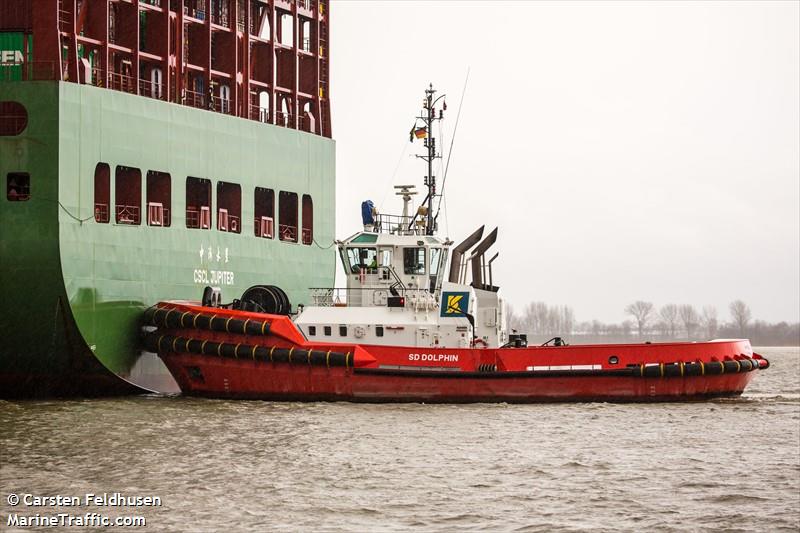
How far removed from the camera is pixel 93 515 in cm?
1362

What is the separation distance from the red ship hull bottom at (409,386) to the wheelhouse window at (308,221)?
→ 8.07 meters

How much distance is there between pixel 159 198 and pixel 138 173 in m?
1.06

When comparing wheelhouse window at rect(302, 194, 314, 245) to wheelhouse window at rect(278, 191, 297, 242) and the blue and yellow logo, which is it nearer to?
wheelhouse window at rect(278, 191, 297, 242)

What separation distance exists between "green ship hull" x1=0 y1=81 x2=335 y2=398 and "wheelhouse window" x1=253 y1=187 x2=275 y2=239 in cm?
114

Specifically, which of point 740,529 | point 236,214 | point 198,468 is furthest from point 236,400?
point 740,529

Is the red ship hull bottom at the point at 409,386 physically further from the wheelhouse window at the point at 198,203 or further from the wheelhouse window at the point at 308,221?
the wheelhouse window at the point at 308,221

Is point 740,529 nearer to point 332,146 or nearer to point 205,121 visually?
point 205,121

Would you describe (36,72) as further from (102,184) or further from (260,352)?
(260,352)

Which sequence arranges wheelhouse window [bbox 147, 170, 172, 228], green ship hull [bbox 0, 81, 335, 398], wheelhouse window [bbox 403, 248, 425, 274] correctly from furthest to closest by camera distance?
wheelhouse window [bbox 147, 170, 172, 228] → wheelhouse window [bbox 403, 248, 425, 274] → green ship hull [bbox 0, 81, 335, 398]

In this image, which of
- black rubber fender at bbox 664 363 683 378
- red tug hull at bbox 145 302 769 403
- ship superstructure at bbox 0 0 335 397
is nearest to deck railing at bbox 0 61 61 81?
ship superstructure at bbox 0 0 335 397

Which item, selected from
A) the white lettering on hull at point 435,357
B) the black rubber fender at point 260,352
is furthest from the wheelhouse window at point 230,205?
the white lettering on hull at point 435,357

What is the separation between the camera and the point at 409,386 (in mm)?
24125

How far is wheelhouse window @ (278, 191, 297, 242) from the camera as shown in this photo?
31656 mm

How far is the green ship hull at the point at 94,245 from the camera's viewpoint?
2377 cm
